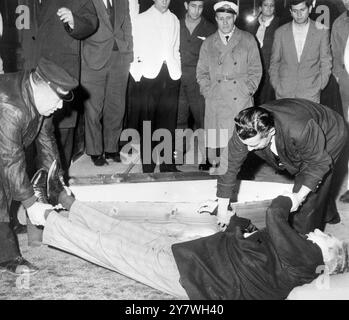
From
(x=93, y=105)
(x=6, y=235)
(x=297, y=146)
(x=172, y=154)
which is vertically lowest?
(x=172, y=154)

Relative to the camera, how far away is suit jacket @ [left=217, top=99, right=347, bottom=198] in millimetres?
2793

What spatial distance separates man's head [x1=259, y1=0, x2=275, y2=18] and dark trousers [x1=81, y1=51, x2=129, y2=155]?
149 cm

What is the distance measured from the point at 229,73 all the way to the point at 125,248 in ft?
7.63

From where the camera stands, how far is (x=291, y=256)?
2.23 meters

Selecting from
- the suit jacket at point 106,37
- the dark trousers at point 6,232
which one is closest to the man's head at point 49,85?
the dark trousers at point 6,232

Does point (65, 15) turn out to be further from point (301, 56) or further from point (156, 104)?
point (301, 56)

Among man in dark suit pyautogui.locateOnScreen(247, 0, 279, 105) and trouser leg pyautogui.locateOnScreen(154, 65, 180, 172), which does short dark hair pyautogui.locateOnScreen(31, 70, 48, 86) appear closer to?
trouser leg pyautogui.locateOnScreen(154, 65, 180, 172)

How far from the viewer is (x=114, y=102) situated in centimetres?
493

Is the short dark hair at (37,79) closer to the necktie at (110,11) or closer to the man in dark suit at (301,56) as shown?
the necktie at (110,11)

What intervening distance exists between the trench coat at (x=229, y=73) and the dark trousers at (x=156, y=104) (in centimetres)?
42

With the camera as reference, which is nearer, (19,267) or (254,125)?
(254,125)

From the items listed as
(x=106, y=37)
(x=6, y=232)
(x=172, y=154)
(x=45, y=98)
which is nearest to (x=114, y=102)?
(x=106, y=37)

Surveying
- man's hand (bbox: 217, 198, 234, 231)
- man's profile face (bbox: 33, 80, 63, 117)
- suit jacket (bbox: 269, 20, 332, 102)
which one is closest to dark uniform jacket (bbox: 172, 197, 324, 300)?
man's hand (bbox: 217, 198, 234, 231)

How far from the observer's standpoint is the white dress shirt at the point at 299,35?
436cm
